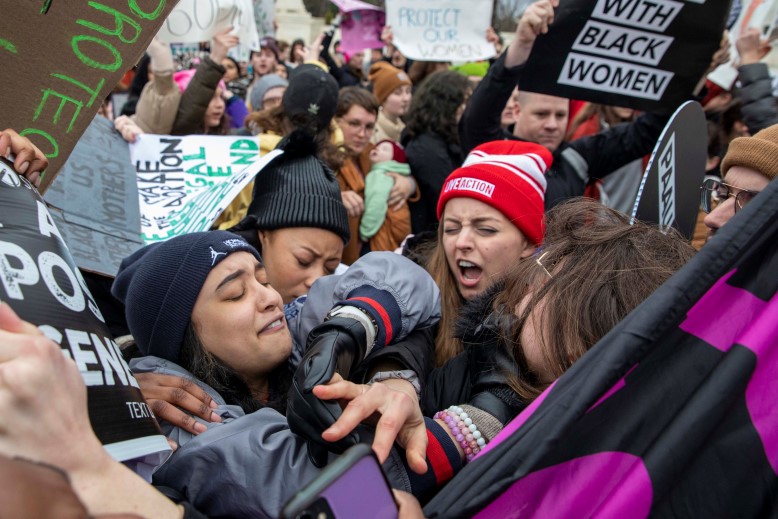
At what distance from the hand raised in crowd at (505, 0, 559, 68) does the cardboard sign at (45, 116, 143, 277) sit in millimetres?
1750

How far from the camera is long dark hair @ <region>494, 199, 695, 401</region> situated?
138cm

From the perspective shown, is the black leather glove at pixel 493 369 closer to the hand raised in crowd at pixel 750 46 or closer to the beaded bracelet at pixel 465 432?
the beaded bracelet at pixel 465 432

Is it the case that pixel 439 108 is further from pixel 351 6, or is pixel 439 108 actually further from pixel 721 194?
pixel 351 6

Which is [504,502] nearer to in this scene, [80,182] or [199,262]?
[199,262]

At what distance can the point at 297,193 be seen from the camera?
265 centimetres

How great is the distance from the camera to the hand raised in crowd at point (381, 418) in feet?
3.56

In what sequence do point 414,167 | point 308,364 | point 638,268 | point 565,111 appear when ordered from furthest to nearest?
point 414,167
point 565,111
point 638,268
point 308,364

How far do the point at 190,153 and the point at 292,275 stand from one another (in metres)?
1.10

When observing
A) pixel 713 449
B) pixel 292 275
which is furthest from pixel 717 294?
pixel 292 275

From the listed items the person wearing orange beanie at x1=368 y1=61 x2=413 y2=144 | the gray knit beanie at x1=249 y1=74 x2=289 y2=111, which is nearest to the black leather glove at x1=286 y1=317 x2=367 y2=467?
the gray knit beanie at x1=249 y1=74 x2=289 y2=111

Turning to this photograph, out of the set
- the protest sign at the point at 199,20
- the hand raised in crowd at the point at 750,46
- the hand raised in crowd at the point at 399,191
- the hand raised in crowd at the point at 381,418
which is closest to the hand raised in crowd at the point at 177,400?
the hand raised in crowd at the point at 381,418

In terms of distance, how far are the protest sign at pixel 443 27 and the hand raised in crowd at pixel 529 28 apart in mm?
3103

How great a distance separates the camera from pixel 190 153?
324 centimetres

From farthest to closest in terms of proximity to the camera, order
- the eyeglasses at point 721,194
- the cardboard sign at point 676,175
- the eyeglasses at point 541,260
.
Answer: the cardboard sign at point 676,175 → the eyeglasses at point 721,194 → the eyeglasses at point 541,260
